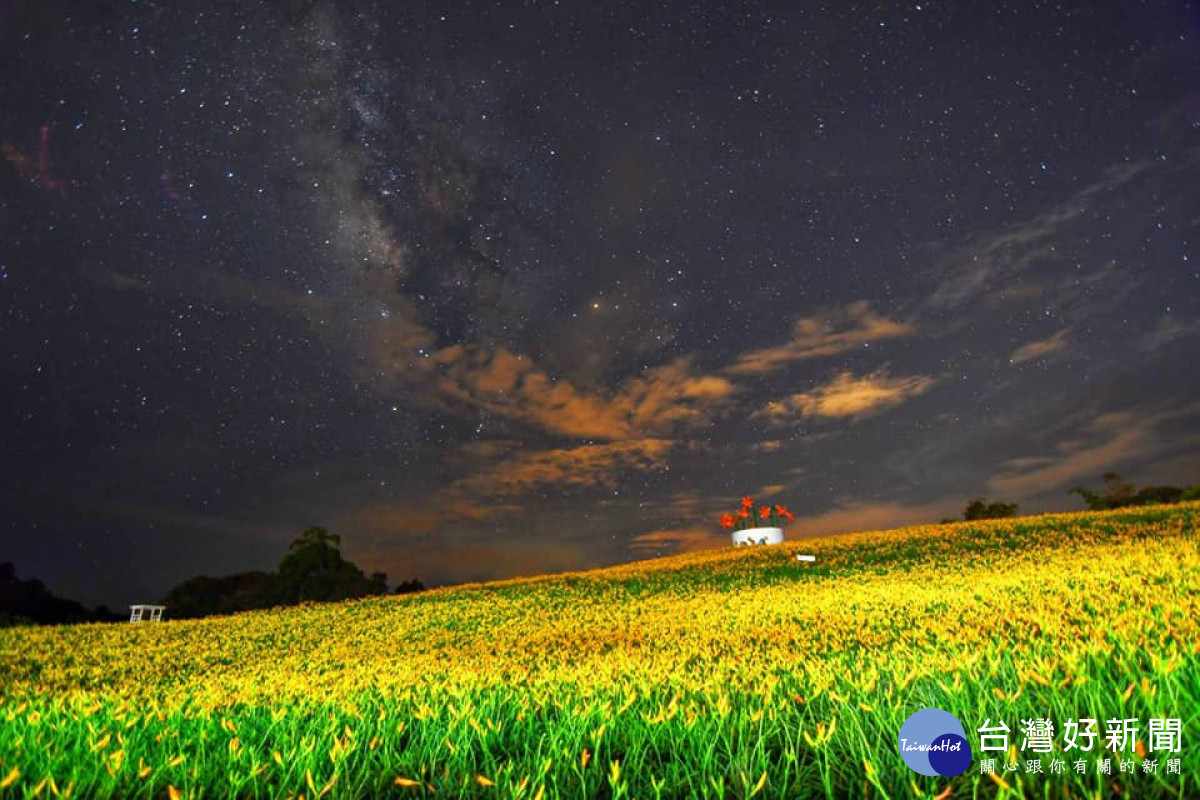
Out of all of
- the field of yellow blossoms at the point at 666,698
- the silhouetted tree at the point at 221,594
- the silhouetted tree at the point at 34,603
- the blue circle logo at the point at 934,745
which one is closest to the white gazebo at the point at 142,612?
the silhouetted tree at the point at 221,594

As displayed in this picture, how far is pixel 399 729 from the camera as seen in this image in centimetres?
385

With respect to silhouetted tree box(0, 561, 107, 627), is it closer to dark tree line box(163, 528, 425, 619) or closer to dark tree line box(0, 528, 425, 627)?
dark tree line box(0, 528, 425, 627)

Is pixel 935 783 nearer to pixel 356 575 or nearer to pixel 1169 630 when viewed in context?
pixel 1169 630

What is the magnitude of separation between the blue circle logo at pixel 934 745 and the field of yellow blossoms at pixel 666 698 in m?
0.06

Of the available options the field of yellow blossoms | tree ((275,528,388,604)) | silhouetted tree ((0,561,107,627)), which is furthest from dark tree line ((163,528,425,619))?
the field of yellow blossoms

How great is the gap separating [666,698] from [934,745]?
2.13 metres

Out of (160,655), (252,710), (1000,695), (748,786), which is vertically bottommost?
(160,655)

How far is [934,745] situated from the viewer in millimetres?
3018

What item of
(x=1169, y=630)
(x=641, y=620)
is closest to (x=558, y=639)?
(x=641, y=620)

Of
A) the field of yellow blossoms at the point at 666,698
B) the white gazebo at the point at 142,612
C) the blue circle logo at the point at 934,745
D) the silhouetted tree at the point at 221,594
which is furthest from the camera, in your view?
the silhouetted tree at the point at 221,594

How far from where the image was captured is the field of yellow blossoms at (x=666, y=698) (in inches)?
120

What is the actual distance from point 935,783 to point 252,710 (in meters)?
4.57

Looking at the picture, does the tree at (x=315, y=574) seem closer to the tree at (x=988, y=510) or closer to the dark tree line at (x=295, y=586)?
the dark tree line at (x=295, y=586)

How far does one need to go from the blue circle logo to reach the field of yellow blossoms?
0.19 feet
